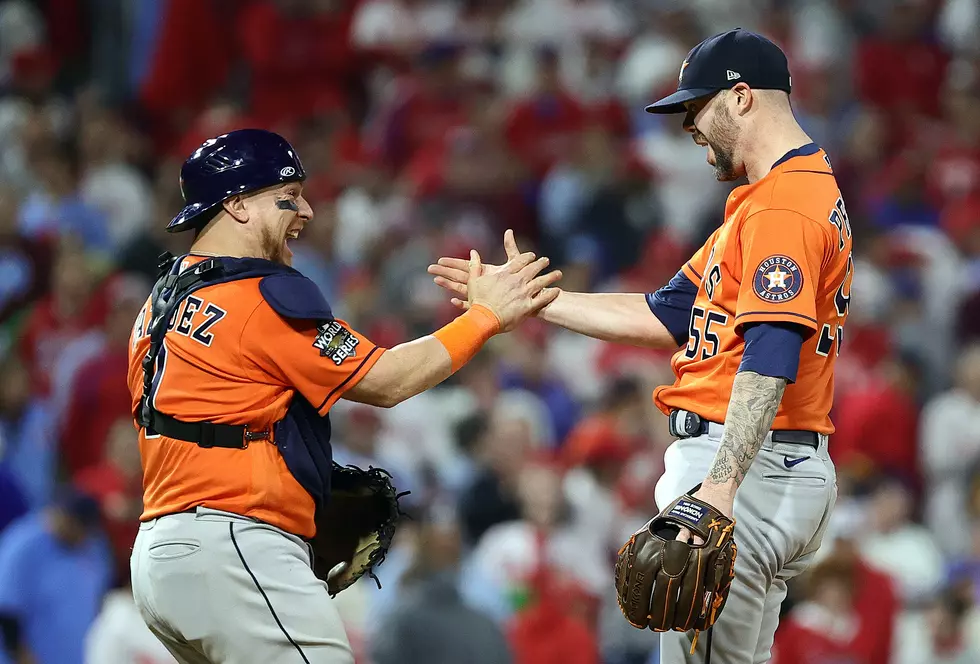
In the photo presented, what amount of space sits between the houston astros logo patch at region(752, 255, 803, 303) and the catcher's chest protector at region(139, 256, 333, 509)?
47.6 inches

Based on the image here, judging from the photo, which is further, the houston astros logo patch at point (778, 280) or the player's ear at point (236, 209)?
the player's ear at point (236, 209)

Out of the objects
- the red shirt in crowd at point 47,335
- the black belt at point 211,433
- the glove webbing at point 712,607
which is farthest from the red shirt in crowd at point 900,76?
the black belt at point 211,433

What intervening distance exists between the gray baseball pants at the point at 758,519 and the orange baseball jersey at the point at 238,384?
1.01m

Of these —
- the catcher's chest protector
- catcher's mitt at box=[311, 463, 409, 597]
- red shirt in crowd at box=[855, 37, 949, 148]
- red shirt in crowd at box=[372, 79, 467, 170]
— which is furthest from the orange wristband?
red shirt in crowd at box=[855, 37, 949, 148]

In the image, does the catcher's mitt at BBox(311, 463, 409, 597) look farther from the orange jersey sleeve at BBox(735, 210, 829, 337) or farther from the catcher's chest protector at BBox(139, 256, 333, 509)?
the orange jersey sleeve at BBox(735, 210, 829, 337)

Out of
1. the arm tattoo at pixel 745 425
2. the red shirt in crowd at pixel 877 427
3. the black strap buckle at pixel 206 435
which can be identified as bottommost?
the red shirt in crowd at pixel 877 427

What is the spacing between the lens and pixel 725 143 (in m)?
4.05

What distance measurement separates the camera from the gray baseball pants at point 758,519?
3916 mm

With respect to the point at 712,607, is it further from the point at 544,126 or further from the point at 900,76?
the point at 900,76

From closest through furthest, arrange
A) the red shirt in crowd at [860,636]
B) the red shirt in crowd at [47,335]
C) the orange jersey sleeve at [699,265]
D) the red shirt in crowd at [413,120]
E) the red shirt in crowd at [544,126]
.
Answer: the orange jersey sleeve at [699,265] < the red shirt in crowd at [860,636] < the red shirt in crowd at [47,335] < the red shirt in crowd at [544,126] < the red shirt in crowd at [413,120]

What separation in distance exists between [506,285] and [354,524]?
90cm

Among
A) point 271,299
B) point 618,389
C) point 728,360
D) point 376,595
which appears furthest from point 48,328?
point 728,360

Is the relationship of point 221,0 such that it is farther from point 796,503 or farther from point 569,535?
point 796,503

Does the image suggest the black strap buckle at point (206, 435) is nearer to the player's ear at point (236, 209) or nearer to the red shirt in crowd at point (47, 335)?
the player's ear at point (236, 209)
